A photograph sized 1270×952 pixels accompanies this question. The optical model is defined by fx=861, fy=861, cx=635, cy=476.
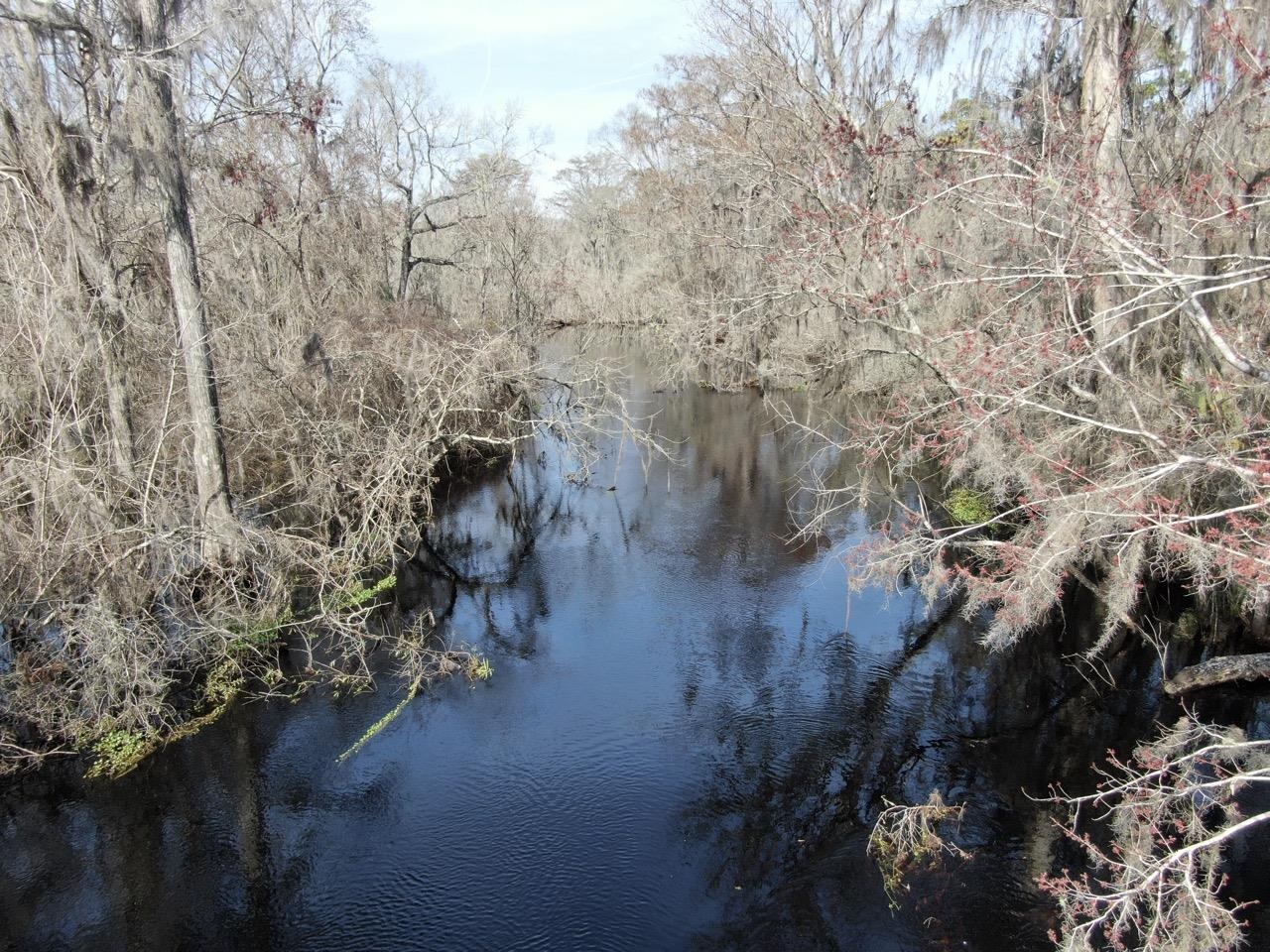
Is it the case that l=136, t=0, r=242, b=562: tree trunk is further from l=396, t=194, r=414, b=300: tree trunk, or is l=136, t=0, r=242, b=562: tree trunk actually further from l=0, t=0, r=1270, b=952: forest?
l=396, t=194, r=414, b=300: tree trunk

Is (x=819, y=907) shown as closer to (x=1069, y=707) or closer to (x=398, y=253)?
(x=1069, y=707)

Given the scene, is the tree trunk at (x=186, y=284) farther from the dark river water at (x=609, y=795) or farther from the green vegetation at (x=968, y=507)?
the green vegetation at (x=968, y=507)

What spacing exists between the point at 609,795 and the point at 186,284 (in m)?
7.37

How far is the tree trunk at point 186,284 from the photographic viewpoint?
914 cm

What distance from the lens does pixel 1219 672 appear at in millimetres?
8805

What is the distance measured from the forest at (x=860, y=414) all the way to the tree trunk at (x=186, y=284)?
42 mm

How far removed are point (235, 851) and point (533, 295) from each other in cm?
1782

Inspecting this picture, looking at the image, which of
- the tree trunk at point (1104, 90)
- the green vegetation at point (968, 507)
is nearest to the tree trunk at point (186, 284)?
the tree trunk at point (1104, 90)

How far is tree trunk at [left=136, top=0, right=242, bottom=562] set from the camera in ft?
30.0

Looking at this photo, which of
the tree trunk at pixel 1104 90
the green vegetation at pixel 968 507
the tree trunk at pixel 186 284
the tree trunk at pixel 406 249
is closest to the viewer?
the tree trunk at pixel 186 284

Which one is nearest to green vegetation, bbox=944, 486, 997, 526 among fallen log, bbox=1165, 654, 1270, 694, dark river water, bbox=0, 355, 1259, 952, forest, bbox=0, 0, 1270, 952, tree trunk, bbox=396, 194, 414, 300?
forest, bbox=0, 0, 1270, 952

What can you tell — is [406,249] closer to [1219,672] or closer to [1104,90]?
[1104,90]

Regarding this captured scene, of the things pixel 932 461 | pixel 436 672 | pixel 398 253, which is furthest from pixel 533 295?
pixel 436 672

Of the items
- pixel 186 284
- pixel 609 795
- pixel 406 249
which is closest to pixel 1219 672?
pixel 609 795
